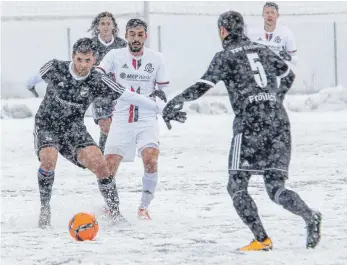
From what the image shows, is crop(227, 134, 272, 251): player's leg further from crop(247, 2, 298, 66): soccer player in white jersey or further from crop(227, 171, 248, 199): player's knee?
crop(247, 2, 298, 66): soccer player in white jersey

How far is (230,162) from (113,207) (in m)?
1.88

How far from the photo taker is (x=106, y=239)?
702 centimetres

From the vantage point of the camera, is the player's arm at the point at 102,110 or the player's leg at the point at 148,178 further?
the player's arm at the point at 102,110

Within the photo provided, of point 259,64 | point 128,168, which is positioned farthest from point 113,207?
point 128,168

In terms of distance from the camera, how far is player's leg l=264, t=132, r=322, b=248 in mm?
6117

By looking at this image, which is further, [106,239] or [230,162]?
[106,239]

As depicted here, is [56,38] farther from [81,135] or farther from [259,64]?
[259,64]

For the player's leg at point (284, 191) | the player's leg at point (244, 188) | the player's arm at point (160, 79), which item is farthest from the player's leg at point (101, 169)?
the player's leg at point (284, 191)

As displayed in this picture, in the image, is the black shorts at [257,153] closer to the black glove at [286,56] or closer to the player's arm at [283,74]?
the player's arm at [283,74]

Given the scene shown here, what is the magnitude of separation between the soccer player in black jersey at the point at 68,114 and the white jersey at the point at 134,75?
1.51 feet

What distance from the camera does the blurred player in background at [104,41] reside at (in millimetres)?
10672

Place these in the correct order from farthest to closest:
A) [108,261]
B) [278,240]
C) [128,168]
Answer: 1. [128,168]
2. [278,240]
3. [108,261]

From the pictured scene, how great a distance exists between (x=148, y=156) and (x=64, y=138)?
864mm

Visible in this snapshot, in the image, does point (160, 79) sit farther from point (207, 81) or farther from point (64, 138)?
point (207, 81)
